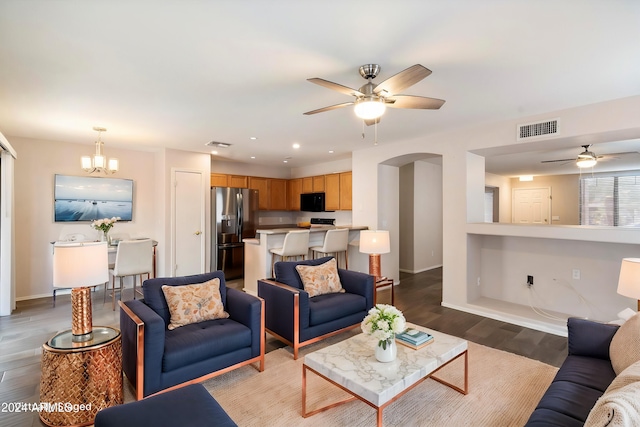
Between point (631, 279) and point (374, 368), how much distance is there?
2012 millimetres

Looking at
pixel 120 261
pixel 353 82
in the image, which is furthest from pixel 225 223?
pixel 353 82

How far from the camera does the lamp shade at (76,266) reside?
82.0 inches

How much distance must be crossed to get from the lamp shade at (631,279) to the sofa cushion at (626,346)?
18.6 inches

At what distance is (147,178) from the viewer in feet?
18.9

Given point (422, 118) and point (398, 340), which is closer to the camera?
point (398, 340)

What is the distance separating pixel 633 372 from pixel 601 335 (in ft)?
3.14

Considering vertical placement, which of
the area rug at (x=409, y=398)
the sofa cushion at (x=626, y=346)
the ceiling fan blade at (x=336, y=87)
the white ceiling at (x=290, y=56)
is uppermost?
the white ceiling at (x=290, y=56)

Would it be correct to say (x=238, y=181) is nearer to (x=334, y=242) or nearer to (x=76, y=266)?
(x=334, y=242)

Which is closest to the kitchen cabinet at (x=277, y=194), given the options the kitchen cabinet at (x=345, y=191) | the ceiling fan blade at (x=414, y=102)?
the kitchen cabinet at (x=345, y=191)

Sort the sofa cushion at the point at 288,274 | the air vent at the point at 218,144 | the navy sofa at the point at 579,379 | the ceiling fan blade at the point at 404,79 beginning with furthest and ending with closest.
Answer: the air vent at the point at 218,144
the sofa cushion at the point at 288,274
the ceiling fan blade at the point at 404,79
the navy sofa at the point at 579,379

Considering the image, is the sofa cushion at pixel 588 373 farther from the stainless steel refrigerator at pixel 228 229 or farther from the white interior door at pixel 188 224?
the white interior door at pixel 188 224

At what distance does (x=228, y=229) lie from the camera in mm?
6078

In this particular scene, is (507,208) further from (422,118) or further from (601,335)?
(601,335)

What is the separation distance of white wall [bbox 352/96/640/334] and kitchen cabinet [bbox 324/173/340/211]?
3.98 ft
